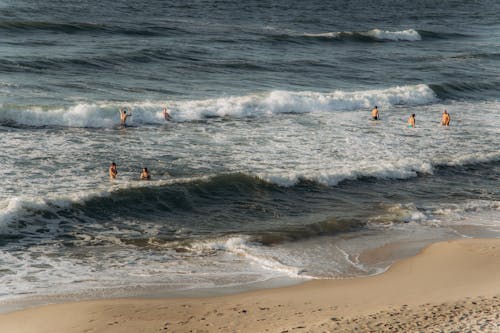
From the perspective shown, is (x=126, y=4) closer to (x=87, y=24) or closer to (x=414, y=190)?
(x=87, y=24)

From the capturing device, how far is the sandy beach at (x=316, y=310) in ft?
38.9

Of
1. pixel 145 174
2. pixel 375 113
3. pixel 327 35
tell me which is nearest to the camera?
pixel 145 174

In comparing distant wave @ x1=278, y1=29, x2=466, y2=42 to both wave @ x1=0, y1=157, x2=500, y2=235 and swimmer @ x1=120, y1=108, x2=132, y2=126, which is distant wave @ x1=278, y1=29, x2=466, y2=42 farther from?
wave @ x1=0, y1=157, x2=500, y2=235

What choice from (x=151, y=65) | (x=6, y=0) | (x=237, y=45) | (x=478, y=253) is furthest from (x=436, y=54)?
(x=478, y=253)

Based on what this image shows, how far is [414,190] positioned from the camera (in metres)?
21.8

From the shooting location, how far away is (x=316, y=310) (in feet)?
42.1

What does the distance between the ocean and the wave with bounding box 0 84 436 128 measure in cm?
8

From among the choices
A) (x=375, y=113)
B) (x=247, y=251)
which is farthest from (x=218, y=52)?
(x=247, y=251)

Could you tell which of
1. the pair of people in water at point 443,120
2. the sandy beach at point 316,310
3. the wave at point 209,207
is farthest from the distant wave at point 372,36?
the sandy beach at point 316,310

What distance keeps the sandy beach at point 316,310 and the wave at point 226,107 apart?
13.9 m

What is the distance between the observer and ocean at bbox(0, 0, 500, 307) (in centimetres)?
1570

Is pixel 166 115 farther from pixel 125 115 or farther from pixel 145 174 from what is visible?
pixel 145 174

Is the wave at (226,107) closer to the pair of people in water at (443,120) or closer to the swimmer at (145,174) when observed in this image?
the pair of people in water at (443,120)

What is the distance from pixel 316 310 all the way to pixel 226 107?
678 inches
